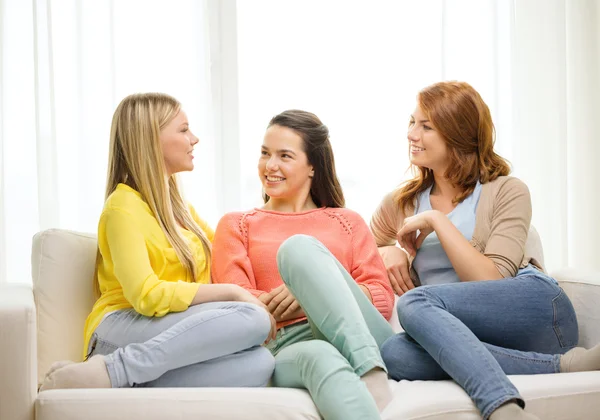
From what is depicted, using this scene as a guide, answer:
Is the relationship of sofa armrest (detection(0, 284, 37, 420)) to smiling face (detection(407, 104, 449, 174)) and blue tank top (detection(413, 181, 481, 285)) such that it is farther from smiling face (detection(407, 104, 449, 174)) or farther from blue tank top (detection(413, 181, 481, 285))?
smiling face (detection(407, 104, 449, 174))

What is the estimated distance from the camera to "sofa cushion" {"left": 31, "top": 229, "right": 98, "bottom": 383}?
1930 mm

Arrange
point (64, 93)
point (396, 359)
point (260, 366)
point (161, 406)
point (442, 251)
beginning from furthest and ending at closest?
point (64, 93), point (442, 251), point (396, 359), point (260, 366), point (161, 406)

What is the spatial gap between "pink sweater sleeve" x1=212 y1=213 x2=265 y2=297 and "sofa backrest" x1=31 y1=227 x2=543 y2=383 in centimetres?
33

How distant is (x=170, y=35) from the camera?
3.23 meters

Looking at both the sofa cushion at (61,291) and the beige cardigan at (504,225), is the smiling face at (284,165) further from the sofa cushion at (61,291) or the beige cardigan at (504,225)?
the sofa cushion at (61,291)

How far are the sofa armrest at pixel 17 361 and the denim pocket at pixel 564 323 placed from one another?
1.23 metres

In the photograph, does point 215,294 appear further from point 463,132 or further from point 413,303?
point 463,132

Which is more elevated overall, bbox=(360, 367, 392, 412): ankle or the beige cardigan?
the beige cardigan

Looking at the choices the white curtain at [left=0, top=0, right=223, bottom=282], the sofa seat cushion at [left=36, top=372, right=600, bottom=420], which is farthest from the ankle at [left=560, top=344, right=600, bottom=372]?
the white curtain at [left=0, top=0, right=223, bottom=282]

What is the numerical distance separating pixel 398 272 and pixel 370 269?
13 centimetres

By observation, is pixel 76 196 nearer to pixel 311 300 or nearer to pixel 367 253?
pixel 367 253

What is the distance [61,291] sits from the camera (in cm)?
197

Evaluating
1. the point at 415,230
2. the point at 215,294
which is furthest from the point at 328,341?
the point at 415,230

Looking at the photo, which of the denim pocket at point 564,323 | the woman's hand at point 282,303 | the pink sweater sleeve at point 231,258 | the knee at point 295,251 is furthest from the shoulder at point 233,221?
the denim pocket at point 564,323
